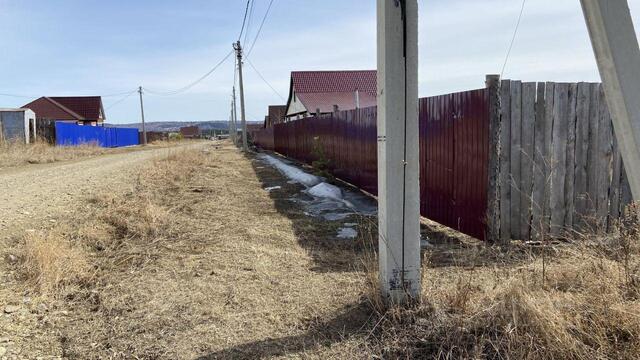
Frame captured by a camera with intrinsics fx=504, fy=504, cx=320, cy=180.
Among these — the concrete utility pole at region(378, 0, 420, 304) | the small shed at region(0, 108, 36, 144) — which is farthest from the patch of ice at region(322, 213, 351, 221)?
the small shed at region(0, 108, 36, 144)

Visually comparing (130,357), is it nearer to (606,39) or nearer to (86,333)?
(86,333)

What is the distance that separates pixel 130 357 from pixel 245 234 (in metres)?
2.99

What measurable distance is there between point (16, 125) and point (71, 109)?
34.8 meters

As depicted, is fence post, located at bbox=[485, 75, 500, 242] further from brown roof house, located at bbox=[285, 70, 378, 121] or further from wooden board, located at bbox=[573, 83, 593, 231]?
brown roof house, located at bbox=[285, 70, 378, 121]

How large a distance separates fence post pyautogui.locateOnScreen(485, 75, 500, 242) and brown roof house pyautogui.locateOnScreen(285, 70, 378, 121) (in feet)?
88.5

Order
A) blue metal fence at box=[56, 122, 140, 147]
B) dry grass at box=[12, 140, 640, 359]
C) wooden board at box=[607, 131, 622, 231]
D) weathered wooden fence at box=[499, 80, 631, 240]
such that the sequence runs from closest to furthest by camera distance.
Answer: dry grass at box=[12, 140, 640, 359] < weathered wooden fence at box=[499, 80, 631, 240] < wooden board at box=[607, 131, 622, 231] < blue metal fence at box=[56, 122, 140, 147]

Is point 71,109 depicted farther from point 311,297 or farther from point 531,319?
point 531,319

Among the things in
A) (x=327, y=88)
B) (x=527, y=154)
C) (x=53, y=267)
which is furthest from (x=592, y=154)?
(x=327, y=88)

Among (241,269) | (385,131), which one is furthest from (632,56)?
(241,269)

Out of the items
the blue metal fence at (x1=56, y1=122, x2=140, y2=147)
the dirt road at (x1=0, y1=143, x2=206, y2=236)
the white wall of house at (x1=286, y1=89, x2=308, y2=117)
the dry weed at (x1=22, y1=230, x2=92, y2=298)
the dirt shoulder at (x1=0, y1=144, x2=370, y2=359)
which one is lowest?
the dirt shoulder at (x1=0, y1=144, x2=370, y2=359)

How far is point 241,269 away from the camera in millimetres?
4547

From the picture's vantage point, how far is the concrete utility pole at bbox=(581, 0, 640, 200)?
221 centimetres

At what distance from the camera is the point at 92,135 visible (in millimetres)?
34781

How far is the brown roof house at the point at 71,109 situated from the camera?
171 ft
